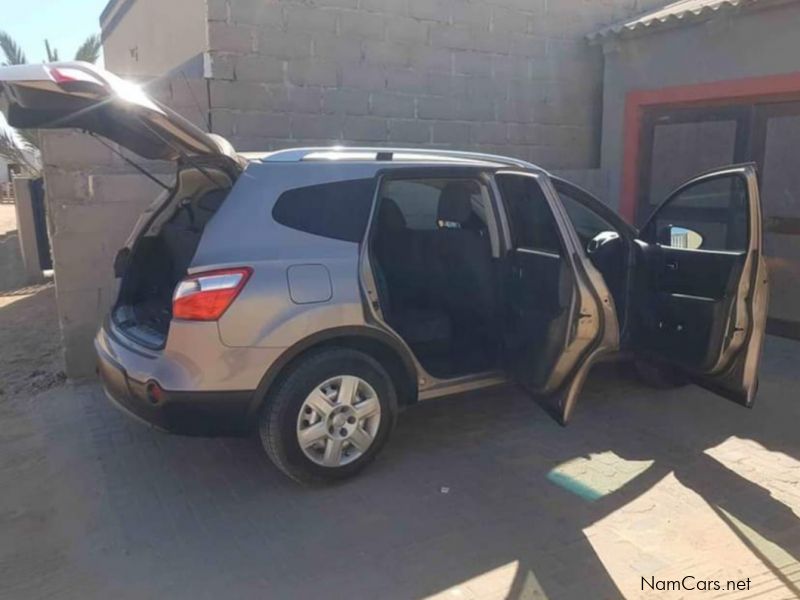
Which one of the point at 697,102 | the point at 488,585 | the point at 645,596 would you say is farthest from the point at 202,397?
the point at 697,102

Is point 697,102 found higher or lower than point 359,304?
higher

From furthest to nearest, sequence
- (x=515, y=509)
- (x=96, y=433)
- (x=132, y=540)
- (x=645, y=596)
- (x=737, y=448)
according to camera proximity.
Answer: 1. (x=96, y=433)
2. (x=737, y=448)
3. (x=515, y=509)
4. (x=132, y=540)
5. (x=645, y=596)

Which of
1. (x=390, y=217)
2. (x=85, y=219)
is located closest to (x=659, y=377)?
(x=390, y=217)

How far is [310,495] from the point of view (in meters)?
3.53

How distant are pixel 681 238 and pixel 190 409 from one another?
2988mm

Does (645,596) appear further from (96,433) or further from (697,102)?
(697,102)

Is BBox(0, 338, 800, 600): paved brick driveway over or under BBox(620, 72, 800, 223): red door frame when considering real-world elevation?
under

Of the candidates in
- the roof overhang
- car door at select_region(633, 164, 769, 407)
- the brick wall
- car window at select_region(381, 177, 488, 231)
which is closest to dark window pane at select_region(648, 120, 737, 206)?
the roof overhang

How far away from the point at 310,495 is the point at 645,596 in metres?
1.65

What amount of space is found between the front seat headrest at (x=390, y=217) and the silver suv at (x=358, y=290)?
0.6 inches

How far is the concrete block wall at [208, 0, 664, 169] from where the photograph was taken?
19.4 ft

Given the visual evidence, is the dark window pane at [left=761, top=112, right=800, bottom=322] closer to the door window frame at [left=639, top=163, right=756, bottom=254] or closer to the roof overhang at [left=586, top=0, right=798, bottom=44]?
the roof overhang at [left=586, top=0, right=798, bottom=44]

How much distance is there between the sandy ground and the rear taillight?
2.73 m

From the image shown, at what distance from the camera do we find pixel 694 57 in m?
7.04
